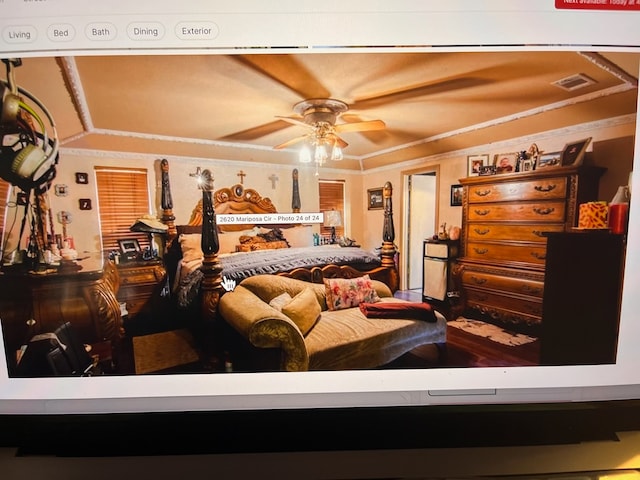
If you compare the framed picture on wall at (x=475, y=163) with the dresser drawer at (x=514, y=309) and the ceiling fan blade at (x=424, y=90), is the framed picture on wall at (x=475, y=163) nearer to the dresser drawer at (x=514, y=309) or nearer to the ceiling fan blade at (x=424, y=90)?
the ceiling fan blade at (x=424, y=90)

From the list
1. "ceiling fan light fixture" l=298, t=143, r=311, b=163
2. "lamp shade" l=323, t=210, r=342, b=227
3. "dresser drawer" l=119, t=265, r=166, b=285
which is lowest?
"dresser drawer" l=119, t=265, r=166, b=285

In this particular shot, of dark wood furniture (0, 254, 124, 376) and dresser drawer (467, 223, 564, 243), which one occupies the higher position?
dresser drawer (467, 223, 564, 243)

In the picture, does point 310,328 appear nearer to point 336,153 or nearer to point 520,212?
point 336,153

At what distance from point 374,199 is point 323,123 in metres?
0.22

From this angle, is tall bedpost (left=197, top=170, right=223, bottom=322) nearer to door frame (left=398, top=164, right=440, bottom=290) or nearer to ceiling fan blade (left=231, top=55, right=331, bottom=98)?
ceiling fan blade (left=231, top=55, right=331, bottom=98)

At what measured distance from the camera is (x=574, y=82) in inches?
19.6

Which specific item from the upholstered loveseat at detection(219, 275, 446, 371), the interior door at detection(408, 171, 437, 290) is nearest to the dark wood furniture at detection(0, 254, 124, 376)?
the upholstered loveseat at detection(219, 275, 446, 371)

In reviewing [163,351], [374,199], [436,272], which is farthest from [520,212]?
[163,351]

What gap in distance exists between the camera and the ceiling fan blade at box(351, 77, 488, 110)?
0.51 metres

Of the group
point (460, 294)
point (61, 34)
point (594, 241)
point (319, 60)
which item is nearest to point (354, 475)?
point (460, 294)

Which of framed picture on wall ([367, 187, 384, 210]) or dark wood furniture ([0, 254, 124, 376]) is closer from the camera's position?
dark wood furniture ([0, 254, 124, 376])

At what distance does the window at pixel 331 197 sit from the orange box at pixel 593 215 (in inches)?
20.1

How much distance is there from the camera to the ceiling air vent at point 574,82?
0.49 metres

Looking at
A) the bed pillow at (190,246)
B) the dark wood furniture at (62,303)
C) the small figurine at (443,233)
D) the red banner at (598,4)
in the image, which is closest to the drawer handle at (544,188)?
the small figurine at (443,233)
